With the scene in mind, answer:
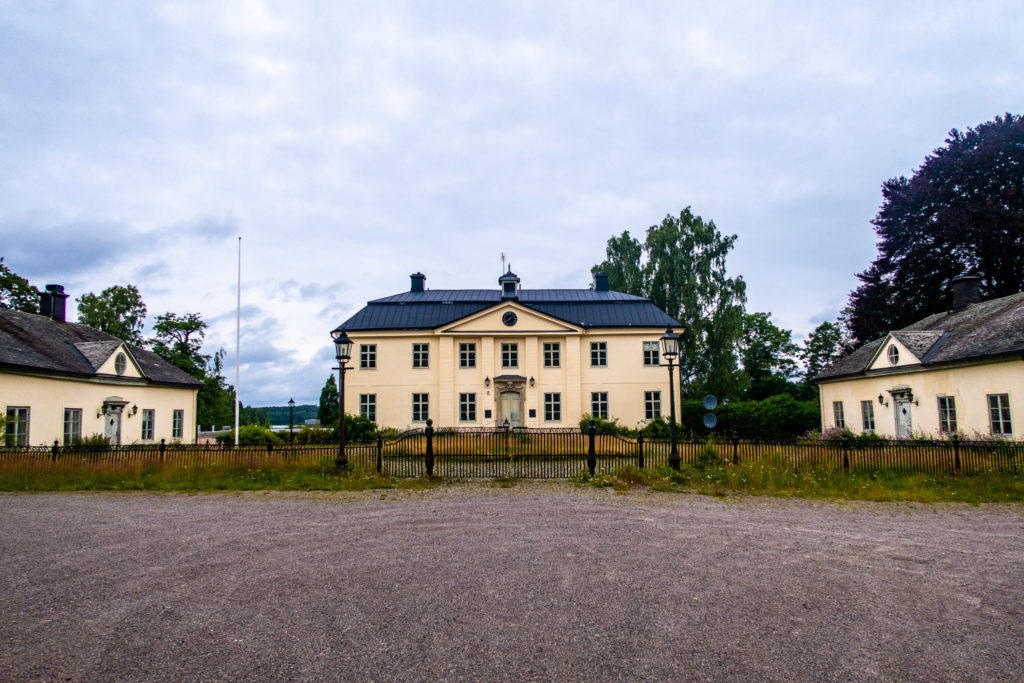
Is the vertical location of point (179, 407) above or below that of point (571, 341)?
below

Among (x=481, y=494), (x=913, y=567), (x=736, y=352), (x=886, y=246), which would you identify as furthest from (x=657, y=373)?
(x=913, y=567)

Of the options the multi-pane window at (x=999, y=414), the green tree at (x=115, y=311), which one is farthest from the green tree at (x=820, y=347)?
the green tree at (x=115, y=311)

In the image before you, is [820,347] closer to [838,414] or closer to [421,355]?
[838,414]

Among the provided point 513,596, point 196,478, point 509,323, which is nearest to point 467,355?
point 509,323

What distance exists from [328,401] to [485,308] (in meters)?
18.5

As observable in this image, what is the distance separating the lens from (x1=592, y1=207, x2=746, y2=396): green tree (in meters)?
34.4

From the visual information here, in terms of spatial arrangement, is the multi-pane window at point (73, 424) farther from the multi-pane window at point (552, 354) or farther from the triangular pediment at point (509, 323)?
the multi-pane window at point (552, 354)

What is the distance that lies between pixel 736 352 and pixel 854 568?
30425 millimetres

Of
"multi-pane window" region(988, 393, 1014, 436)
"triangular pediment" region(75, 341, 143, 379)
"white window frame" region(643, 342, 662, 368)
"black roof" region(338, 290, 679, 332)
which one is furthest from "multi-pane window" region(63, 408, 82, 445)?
"multi-pane window" region(988, 393, 1014, 436)

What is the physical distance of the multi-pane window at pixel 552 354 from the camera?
97.8 ft

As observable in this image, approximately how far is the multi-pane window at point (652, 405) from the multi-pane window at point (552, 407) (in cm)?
402

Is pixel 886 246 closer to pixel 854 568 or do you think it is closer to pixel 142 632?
pixel 854 568

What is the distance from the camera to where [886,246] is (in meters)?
29.9

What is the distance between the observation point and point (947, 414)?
18.6 m
